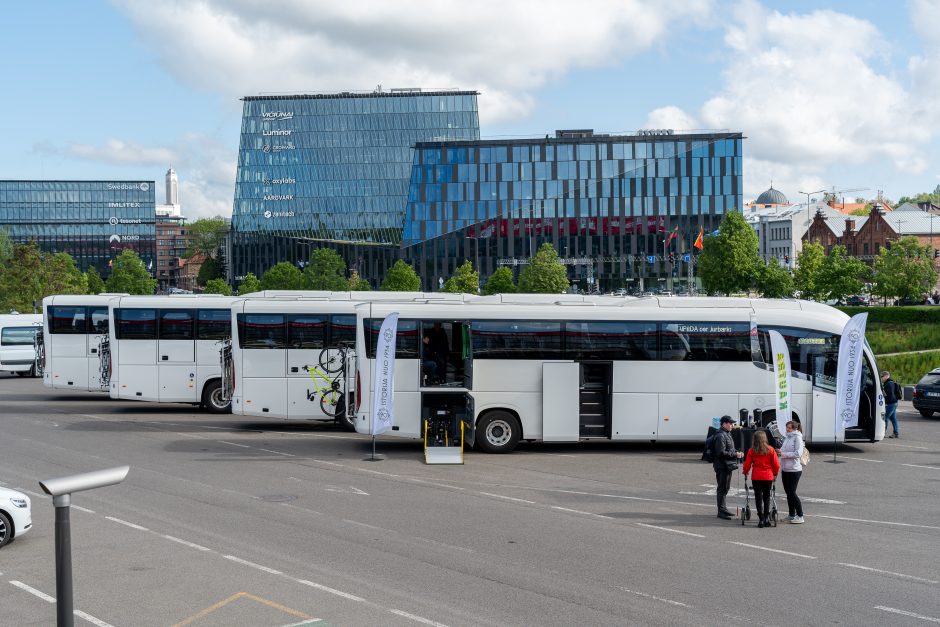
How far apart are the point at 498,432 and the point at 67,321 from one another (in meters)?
18.6

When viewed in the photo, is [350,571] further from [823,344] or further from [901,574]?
[823,344]

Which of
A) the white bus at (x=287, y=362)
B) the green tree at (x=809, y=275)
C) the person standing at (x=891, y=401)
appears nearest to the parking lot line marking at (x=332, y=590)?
the white bus at (x=287, y=362)

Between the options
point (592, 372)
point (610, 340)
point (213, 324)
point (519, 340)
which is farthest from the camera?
point (213, 324)

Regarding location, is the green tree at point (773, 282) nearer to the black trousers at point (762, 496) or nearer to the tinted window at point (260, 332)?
the tinted window at point (260, 332)

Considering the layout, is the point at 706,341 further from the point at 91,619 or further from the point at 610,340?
the point at 91,619

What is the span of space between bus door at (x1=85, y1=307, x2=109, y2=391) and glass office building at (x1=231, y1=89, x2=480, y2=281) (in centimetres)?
8174

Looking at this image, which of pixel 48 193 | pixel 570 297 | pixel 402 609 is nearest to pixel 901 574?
pixel 402 609

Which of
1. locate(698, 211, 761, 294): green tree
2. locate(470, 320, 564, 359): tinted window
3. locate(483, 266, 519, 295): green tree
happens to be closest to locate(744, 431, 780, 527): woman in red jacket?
locate(470, 320, 564, 359): tinted window

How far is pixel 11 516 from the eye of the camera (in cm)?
1448

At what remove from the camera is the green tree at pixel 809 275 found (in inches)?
3374

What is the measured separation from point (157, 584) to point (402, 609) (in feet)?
10.7

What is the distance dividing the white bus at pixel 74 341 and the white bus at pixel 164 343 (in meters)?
3.70

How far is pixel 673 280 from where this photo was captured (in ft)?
345

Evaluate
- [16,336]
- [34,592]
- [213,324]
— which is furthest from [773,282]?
[34,592]
